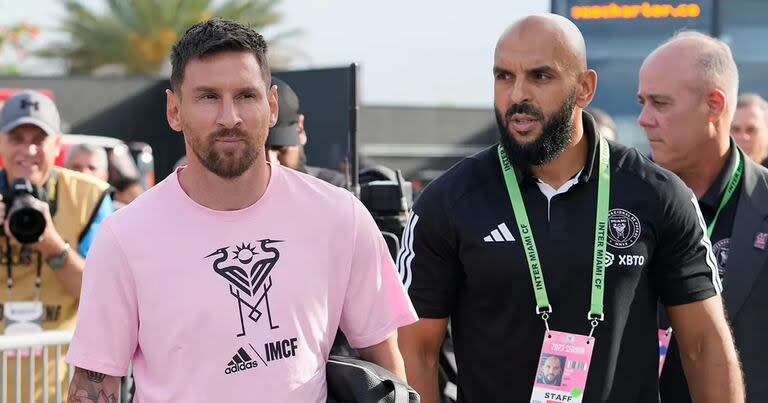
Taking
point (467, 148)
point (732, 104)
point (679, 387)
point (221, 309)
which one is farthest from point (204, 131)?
point (467, 148)

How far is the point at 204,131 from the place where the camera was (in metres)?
3.22

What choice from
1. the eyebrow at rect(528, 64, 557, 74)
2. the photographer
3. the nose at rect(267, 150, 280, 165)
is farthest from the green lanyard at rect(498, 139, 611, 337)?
the photographer

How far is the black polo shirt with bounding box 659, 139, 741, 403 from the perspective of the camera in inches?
174

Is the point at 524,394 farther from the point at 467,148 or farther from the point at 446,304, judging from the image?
the point at 467,148

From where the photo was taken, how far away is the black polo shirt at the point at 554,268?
380 cm

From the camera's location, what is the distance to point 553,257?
12.4 ft

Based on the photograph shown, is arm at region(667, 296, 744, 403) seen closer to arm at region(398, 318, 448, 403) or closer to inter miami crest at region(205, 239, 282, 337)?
arm at region(398, 318, 448, 403)

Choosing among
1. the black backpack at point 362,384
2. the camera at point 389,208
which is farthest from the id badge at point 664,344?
the black backpack at point 362,384

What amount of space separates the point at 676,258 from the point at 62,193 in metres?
3.03

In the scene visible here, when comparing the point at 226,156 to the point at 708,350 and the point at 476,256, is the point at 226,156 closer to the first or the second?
the point at 476,256

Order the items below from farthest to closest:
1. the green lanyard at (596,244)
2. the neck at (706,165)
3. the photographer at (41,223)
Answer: the photographer at (41,223) < the neck at (706,165) < the green lanyard at (596,244)

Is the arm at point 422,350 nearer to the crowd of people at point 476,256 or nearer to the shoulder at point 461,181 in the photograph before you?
the crowd of people at point 476,256

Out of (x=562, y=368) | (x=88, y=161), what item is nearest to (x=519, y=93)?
(x=562, y=368)

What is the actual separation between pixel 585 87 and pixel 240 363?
1496 mm
